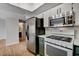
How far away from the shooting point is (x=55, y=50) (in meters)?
1.79

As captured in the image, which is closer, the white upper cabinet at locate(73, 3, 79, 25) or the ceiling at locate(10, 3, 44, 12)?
the white upper cabinet at locate(73, 3, 79, 25)

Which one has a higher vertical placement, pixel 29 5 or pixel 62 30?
pixel 29 5

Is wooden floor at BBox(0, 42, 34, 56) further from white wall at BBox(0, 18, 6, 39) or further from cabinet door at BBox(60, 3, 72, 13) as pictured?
cabinet door at BBox(60, 3, 72, 13)

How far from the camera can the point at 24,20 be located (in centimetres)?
188

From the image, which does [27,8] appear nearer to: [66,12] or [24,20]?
[24,20]

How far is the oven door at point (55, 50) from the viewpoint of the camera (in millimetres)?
1597

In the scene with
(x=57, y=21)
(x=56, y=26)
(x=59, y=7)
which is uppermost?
(x=59, y=7)

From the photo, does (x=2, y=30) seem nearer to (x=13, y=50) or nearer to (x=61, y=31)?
(x=13, y=50)

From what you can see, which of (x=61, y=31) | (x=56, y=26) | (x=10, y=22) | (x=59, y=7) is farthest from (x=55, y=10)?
(x=10, y=22)

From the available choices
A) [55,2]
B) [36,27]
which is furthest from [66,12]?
[36,27]

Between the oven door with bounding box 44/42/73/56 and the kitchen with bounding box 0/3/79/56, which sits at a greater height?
the kitchen with bounding box 0/3/79/56

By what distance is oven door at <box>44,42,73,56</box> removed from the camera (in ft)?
5.24

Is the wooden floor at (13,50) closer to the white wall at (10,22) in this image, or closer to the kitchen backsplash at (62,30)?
the white wall at (10,22)

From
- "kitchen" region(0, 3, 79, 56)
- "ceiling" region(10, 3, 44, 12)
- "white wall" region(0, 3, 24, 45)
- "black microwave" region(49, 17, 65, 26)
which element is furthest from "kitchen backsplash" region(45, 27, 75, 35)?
"white wall" region(0, 3, 24, 45)
